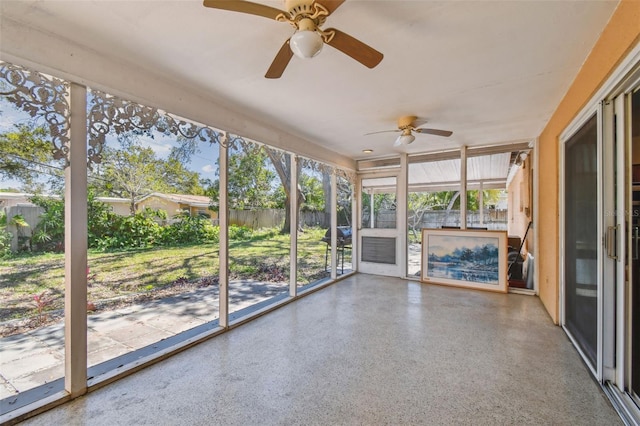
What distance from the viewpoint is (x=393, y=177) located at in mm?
5391

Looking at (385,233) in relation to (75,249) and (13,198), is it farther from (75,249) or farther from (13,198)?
(13,198)

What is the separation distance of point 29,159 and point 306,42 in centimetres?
198

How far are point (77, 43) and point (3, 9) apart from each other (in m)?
0.35

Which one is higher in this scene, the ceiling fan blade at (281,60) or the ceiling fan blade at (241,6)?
the ceiling fan blade at (241,6)

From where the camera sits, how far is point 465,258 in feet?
15.3

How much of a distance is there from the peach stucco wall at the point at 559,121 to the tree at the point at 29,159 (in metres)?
3.50

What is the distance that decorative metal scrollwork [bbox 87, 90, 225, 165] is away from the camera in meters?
2.00

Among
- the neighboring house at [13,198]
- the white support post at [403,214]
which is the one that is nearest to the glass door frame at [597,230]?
the white support post at [403,214]

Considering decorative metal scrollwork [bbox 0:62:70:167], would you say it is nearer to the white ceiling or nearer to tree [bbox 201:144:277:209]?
the white ceiling

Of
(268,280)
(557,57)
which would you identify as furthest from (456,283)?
(557,57)

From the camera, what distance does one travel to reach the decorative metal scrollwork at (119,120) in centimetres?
200

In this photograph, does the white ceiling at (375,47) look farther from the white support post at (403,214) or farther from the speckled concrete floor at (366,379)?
the speckled concrete floor at (366,379)

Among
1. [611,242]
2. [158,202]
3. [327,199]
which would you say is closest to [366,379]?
[611,242]

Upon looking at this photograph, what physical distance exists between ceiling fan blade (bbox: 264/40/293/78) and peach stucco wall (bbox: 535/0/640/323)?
71.0 inches
